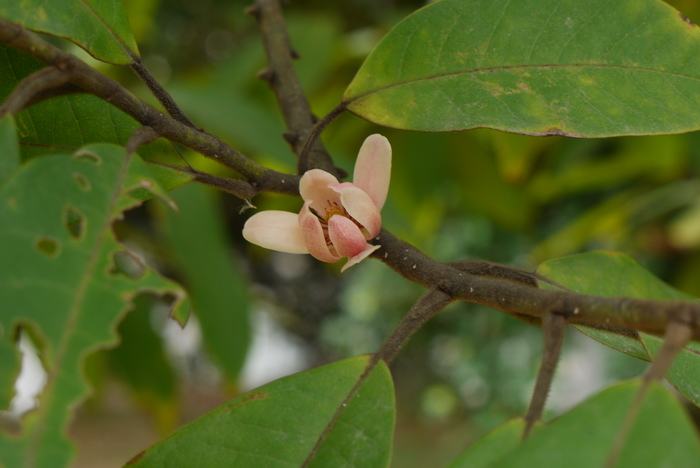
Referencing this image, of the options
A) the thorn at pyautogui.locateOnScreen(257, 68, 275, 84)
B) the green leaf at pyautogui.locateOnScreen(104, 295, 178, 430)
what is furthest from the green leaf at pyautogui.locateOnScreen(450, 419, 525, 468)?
the green leaf at pyautogui.locateOnScreen(104, 295, 178, 430)

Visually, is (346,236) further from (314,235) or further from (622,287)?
(622,287)

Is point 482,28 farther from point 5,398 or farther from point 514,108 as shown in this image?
point 5,398

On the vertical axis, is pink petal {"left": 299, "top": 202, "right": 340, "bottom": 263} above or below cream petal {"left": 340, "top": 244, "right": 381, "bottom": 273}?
above

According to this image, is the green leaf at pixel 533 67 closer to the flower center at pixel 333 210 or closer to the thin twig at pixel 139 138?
the flower center at pixel 333 210

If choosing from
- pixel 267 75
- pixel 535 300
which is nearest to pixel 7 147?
pixel 535 300

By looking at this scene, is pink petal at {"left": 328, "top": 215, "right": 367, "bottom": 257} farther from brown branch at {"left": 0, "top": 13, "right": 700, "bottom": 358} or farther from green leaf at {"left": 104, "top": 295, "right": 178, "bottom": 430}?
green leaf at {"left": 104, "top": 295, "right": 178, "bottom": 430}
